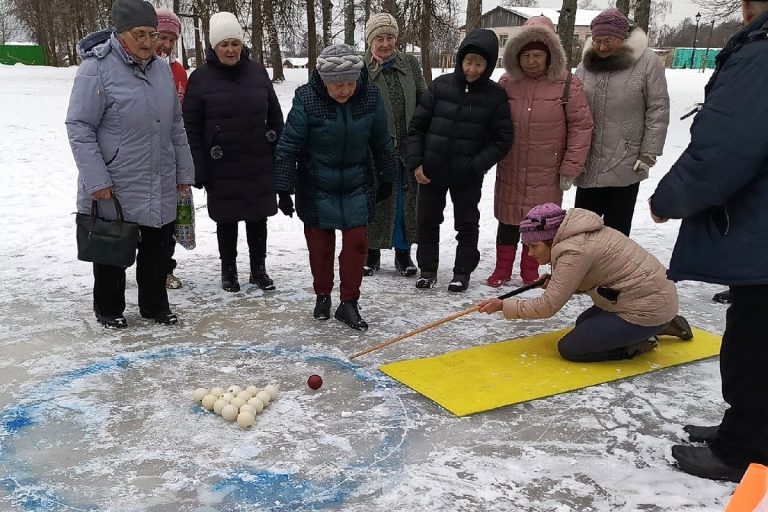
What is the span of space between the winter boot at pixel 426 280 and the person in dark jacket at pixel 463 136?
2 centimetres

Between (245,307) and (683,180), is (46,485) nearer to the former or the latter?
(245,307)

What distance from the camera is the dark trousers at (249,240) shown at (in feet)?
15.9

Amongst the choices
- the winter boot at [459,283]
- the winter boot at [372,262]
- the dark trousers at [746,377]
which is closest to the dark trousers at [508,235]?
the winter boot at [459,283]

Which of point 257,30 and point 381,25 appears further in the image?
point 257,30

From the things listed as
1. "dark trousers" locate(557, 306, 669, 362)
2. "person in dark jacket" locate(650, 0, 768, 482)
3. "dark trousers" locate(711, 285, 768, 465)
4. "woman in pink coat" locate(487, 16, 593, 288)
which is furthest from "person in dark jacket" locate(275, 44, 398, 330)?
"dark trousers" locate(711, 285, 768, 465)

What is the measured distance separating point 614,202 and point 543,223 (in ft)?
4.88

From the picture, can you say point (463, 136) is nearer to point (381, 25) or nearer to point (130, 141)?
point (381, 25)

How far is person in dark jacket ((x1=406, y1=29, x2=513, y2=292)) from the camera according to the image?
4.61m

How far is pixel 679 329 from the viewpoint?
3.97 metres

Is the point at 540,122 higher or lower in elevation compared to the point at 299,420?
higher

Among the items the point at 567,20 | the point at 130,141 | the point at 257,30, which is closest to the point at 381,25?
the point at 130,141

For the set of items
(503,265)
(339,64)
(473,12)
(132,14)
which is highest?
(473,12)

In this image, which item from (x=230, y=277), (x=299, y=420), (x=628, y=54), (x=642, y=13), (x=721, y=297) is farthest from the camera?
(x=642, y=13)

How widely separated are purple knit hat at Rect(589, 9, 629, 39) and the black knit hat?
264cm
